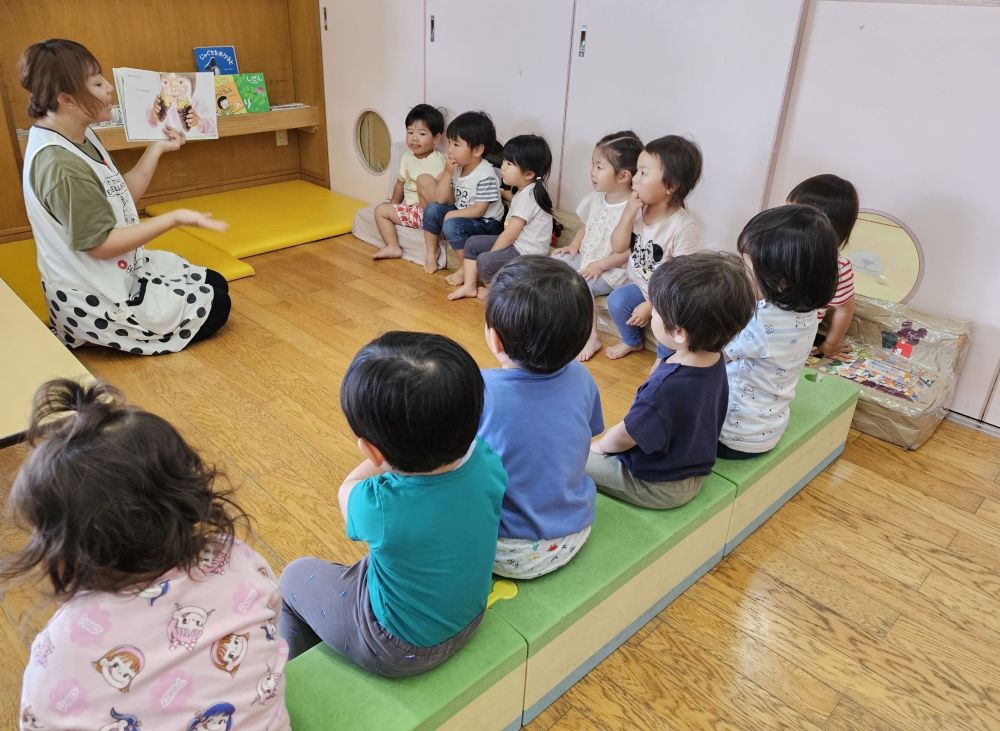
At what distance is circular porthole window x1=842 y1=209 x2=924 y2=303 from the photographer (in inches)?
96.6

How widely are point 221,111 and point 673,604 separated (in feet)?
12.0

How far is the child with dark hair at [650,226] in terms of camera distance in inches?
102

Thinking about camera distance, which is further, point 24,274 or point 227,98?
point 227,98

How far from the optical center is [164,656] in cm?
84

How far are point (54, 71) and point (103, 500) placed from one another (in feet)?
6.76

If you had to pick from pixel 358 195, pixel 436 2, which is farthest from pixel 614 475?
pixel 358 195

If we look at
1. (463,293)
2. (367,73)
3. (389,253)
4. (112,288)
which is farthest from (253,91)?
(112,288)

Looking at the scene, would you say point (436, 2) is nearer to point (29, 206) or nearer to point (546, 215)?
point (546, 215)

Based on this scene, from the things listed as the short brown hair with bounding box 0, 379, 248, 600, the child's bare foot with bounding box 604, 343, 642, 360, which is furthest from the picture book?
the short brown hair with bounding box 0, 379, 248, 600

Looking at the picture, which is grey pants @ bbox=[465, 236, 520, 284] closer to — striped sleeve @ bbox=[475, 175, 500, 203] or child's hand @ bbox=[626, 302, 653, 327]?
striped sleeve @ bbox=[475, 175, 500, 203]

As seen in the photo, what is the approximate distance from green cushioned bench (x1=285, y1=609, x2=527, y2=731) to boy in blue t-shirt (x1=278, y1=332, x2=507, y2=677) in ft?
0.08

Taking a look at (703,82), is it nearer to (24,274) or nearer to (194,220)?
(194,220)

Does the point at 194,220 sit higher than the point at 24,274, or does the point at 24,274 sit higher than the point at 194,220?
the point at 194,220

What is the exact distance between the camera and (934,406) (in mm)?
2305
